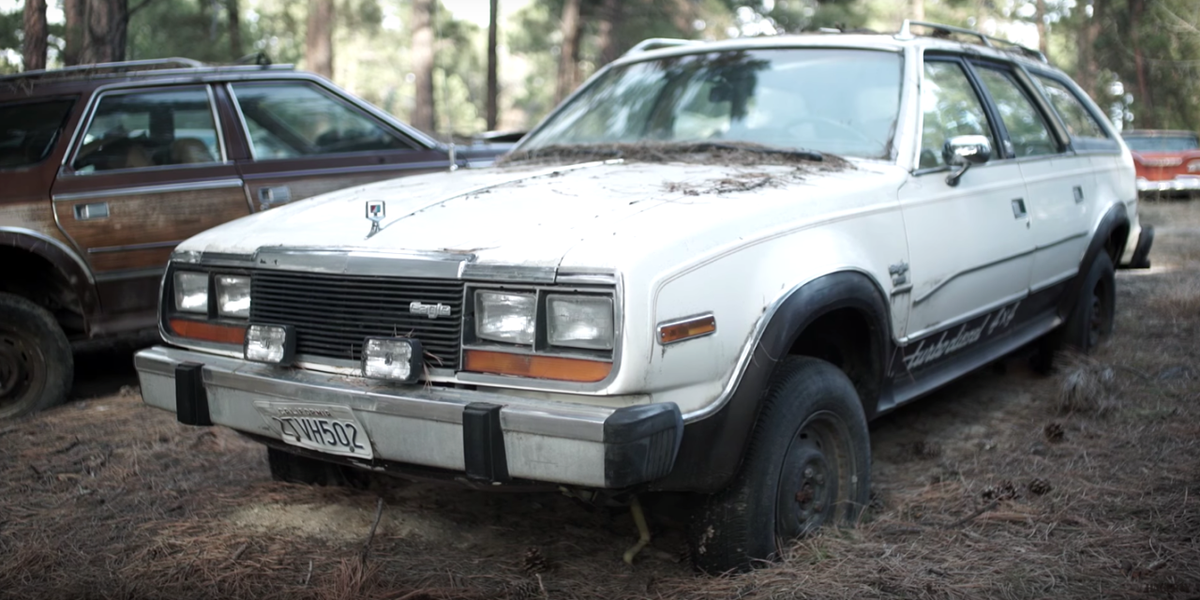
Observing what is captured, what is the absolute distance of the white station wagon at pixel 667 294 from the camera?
8.00ft

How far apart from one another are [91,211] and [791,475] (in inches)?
153

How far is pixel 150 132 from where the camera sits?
5.36 m

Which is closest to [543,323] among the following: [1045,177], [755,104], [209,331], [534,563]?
[534,563]

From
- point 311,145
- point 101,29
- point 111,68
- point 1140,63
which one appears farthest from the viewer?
point 1140,63

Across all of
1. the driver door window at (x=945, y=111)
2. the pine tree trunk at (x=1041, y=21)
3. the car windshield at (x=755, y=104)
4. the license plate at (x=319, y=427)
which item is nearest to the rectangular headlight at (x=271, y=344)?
the license plate at (x=319, y=427)

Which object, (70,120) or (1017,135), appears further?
(70,120)

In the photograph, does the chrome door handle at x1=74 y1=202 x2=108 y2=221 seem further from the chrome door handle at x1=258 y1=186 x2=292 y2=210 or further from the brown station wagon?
the chrome door handle at x1=258 y1=186 x2=292 y2=210

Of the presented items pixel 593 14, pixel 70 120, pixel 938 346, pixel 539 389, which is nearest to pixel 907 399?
pixel 938 346

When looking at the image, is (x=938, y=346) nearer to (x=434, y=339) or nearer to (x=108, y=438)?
(x=434, y=339)

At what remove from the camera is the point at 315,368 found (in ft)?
9.35

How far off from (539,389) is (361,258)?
0.66m

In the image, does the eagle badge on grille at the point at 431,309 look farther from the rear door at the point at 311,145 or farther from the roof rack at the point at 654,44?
the rear door at the point at 311,145

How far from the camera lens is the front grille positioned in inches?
102

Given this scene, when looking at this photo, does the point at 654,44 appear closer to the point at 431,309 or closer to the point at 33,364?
the point at 431,309
